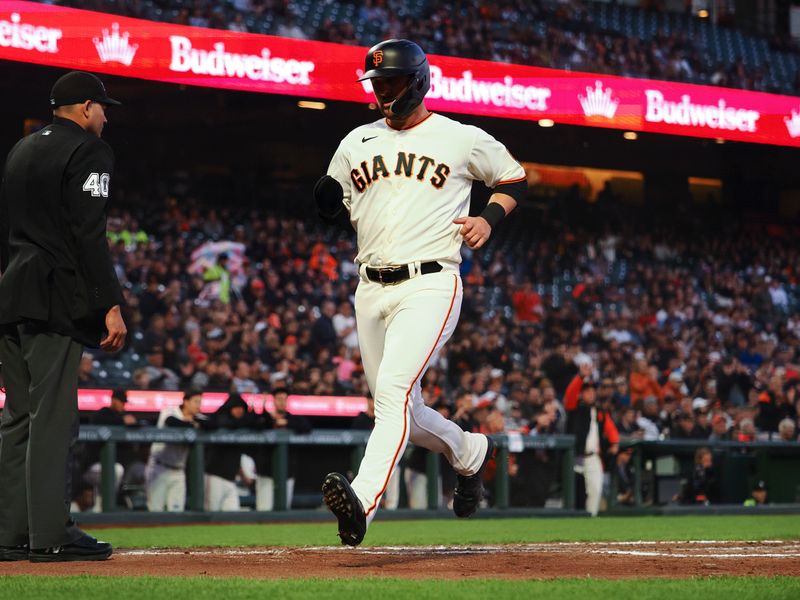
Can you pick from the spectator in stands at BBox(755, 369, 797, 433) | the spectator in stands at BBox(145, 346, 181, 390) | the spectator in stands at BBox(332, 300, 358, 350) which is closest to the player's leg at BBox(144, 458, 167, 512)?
the spectator in stands at BBox(145, 346, 181, 390)

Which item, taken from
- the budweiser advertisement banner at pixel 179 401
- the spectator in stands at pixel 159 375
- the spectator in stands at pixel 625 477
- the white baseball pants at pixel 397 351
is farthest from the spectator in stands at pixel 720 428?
the white baseball pants at pixel 397 351

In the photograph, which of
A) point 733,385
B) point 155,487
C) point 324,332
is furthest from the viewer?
point 733,385

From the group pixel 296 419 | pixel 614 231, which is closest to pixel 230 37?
pixel 296 419

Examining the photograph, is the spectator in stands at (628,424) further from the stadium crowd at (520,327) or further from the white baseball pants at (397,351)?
the white baseball pants at (397,351)

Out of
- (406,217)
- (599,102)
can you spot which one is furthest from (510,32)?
(406,217)

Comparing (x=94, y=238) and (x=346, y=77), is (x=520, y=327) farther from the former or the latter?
(x=94, y=238)
